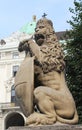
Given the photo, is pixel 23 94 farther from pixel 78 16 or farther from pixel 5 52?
pixel 5 52

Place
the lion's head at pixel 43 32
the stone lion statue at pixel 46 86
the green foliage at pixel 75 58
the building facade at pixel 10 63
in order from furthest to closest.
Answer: the building facade at pixel 10 63
the green foliage at pixel 75 58
the lion's head at pixel 43 32
the stone lion statue at pixel 46 86

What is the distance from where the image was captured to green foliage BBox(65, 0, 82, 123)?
19.7 m

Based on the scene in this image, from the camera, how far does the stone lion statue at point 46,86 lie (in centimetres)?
751

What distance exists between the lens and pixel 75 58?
2083cm

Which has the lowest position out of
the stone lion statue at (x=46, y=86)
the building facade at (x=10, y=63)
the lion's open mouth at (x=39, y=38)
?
the stone lion statue at (x=46, y=86)

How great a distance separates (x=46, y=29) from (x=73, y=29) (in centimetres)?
1402

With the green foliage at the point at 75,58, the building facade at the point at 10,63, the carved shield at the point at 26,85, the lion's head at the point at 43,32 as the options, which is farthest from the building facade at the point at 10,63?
the carved shield at the point at 26,85

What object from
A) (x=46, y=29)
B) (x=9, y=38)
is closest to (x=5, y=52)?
(x=9, y=38)

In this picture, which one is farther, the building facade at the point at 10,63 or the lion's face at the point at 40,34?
the building facade at the point at 10,63

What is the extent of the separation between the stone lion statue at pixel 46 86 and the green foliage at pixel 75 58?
34.6 ft

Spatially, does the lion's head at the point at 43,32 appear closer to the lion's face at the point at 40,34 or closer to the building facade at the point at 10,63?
the lion's face at the point at 40,34

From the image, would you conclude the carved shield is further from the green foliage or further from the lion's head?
the green foliage

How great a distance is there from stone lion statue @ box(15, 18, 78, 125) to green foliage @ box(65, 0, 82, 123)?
10.6 m

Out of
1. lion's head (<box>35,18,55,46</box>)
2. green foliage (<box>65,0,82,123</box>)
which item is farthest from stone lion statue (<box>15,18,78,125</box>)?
green foliage (<box>65,0,82,123</box>)
